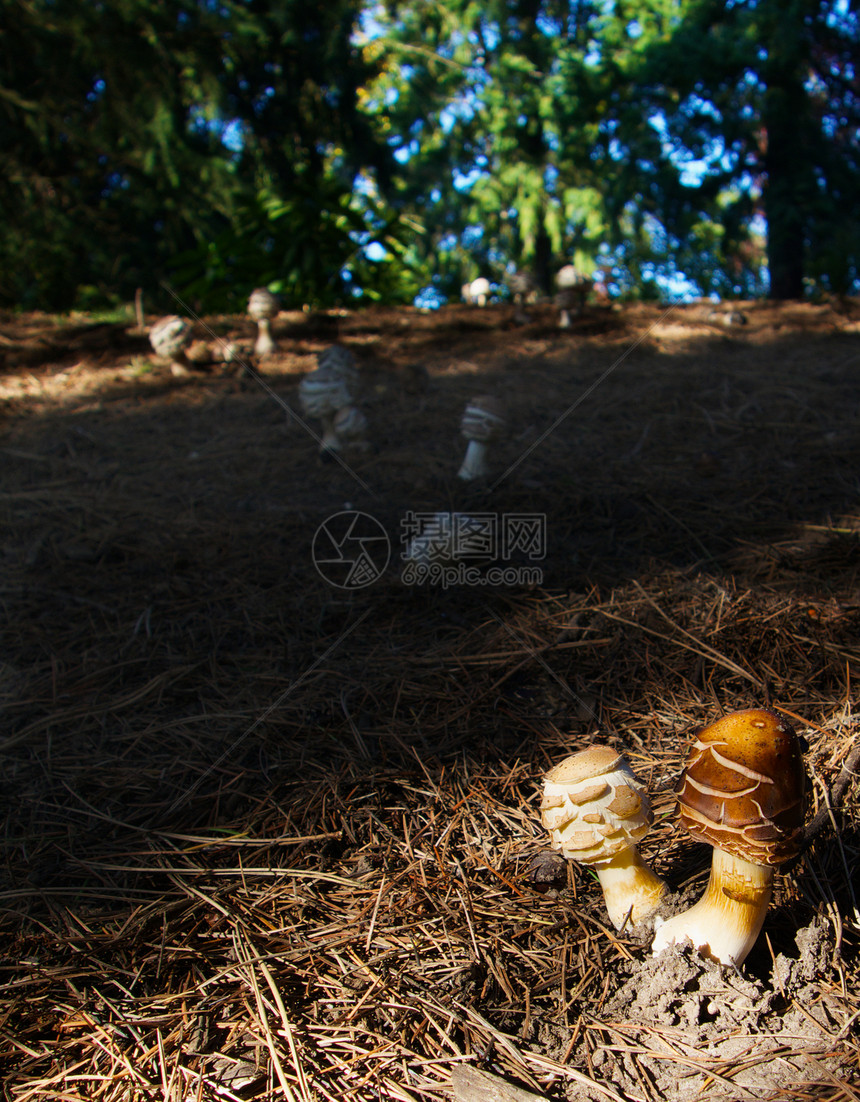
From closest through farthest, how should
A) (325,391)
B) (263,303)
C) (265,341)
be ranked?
(325,391) < (263,303) < (265,341)

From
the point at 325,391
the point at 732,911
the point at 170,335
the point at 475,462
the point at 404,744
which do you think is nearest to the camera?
the point at 732,911

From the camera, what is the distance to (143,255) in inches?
339

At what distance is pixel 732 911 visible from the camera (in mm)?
1328

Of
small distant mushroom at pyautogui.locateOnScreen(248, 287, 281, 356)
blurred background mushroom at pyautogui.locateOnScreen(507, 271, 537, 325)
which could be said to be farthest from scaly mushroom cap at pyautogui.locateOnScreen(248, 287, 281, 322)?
blurred background mushroom at pyautogui.locateOnScreen(507, 271, 537, 325)

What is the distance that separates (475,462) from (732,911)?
2759mm

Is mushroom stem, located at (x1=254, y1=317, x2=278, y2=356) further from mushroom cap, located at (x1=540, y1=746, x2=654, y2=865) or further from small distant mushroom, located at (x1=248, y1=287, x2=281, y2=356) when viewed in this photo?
mushroom cap, located at (x1=540, y1=746, x2=654, y2=865)

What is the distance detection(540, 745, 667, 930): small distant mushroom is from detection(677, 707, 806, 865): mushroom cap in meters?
0.13

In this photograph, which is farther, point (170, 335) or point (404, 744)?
Answer: point (170, 335)

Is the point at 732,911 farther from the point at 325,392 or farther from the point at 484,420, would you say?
the point at 325,392

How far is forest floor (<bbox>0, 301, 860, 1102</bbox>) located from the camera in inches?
49.0

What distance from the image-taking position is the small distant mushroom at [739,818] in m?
1.22

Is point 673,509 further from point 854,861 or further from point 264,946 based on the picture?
point 264,946

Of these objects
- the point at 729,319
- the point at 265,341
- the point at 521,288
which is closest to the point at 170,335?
the point at 265,341

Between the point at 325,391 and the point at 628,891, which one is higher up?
the point at 325,391
